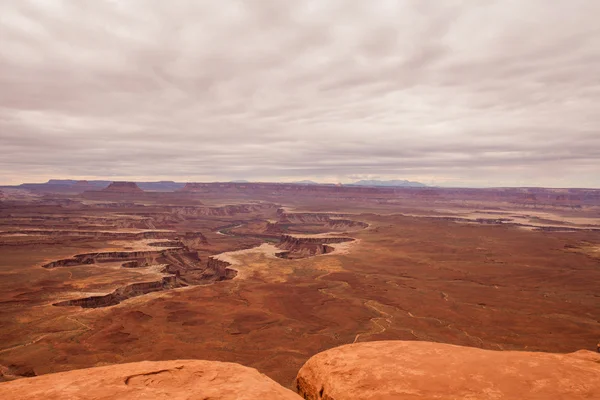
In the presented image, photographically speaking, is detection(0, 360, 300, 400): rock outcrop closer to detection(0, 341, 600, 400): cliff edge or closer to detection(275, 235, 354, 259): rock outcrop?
detection(0, 341, 600, 400): cliff edge

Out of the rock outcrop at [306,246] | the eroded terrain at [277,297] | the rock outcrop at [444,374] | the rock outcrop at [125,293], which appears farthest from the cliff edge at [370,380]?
the rock outcrop at [306,246]

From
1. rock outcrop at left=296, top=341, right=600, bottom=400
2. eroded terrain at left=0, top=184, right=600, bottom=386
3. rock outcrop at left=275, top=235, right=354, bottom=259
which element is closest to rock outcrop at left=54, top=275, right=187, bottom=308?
eroded terrain at left=0, top=184, right=600, bottom=386

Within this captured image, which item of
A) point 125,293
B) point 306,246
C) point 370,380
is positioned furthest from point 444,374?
point 306,246

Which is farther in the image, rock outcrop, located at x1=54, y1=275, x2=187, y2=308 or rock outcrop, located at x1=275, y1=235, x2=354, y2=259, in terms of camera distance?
rock outcrop, located at x1=275, y1=235, x2=354, y2=259

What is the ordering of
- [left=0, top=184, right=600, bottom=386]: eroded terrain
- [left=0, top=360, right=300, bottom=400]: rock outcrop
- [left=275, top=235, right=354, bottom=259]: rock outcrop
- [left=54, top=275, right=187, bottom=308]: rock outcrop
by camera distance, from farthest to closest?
[left=275, top=235, right=354, bottom=259]: rock outcrop, [left=54, top=275, right=187, bottom=308]: rock outcrop, [left=0, top=184, right=600, bottom=386]: eroded terrain, [left=0, top=360, right=300, bottom=400]: rock outcrop

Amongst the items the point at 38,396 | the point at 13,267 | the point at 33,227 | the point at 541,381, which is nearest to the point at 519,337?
the point at 541,381

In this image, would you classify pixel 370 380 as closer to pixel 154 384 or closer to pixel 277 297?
pixel 154 384
